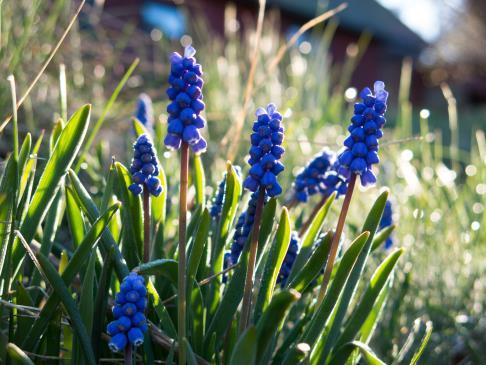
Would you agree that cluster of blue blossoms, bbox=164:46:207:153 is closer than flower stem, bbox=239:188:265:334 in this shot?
Yes

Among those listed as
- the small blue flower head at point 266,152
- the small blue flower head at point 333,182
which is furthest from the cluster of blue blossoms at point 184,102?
the small blue flower head at point 333,182

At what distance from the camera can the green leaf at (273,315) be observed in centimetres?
109

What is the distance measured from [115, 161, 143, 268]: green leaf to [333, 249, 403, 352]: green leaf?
0.47 m

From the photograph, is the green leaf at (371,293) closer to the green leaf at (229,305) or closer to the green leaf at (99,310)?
the green leaf at (229,305)

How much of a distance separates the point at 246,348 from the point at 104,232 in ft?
1.49

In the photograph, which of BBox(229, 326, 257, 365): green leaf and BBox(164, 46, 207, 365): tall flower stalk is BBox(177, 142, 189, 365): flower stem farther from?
BBox(229, 326, 257, 365): green leaf

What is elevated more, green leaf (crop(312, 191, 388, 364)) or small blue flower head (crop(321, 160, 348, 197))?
small blue flower head (crop(321, 160, 348, 197))

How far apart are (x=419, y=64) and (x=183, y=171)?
2963 centimetres

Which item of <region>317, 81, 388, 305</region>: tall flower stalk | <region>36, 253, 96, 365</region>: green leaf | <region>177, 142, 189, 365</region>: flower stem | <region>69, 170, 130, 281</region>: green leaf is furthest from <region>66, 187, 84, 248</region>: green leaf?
<region>317, 81, 388, 305</region>: tall flower stalk

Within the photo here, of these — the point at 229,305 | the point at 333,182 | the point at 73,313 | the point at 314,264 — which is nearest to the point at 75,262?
the point at 73,313

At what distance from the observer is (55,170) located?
1398 millimetres

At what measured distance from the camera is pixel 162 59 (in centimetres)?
603

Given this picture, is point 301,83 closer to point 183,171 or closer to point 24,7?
point 24,7

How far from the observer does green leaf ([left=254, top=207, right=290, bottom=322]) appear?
52.4 inches
